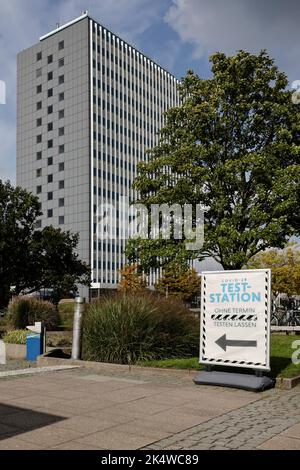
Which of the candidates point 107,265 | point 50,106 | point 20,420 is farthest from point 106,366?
point 50,106

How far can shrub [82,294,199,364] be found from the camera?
1259cm

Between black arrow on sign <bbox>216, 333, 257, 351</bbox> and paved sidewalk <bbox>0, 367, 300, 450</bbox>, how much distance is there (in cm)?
90

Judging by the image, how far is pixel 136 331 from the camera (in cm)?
1257

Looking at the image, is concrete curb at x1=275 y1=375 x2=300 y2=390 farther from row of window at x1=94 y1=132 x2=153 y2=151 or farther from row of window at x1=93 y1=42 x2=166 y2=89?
row of window at x1=93 y1=42 x2=166 y2=89

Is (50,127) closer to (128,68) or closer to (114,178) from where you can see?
(114,178)

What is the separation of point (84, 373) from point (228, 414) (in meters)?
4.79

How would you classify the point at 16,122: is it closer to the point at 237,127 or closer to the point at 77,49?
the point at 77,49

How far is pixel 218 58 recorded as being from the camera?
25.8 m

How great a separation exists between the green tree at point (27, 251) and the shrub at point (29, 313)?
903 cm

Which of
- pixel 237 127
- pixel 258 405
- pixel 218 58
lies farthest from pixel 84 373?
pixel 218 58

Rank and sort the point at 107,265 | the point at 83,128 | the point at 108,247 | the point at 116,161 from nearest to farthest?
the point at 83,128, the point at 107,265, the point at 108,247, the point at 116,161

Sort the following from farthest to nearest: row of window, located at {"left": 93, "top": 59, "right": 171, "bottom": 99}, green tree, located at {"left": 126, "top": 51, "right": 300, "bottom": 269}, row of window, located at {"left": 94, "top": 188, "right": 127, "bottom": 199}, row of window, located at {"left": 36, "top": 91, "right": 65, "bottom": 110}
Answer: row of window, located at {"left": 36, "top": 91, "right": 65, "bottom": 110}
row of window, located at {"left": 93, "top": 59, "right": 171, "bottom": 99}
row of window, located at {"left": 94, "top": 188, "right": 127, "bottom": 199}
green tree, located at {"left": 126, "top": 51, "right": 300, "bottom": 269}

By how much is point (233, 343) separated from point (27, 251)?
24354 mm

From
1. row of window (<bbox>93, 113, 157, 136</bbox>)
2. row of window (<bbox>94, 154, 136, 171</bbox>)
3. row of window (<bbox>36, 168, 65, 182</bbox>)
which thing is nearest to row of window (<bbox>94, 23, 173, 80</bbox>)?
row of window (<bbox>93, 113, 157, 136</bbox>)
